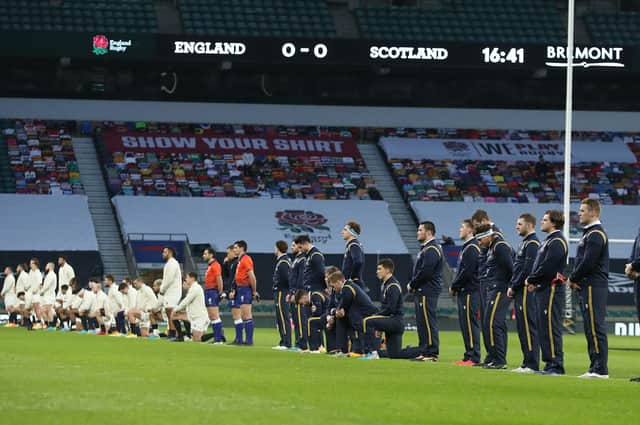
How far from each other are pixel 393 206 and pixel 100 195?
35.6 ft

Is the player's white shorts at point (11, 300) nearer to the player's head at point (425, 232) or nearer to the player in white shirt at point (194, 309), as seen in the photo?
the player in white shirt at point (194, 309)

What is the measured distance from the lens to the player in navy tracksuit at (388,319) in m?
20.3

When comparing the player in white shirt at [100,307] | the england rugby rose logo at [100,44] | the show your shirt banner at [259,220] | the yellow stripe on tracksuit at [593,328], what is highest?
the england rugby rose logo at [100,44]

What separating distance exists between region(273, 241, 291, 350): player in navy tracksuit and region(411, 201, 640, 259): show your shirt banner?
22.2 metres

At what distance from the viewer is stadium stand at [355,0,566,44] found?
50.7 metres

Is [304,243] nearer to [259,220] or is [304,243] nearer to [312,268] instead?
[312,268]

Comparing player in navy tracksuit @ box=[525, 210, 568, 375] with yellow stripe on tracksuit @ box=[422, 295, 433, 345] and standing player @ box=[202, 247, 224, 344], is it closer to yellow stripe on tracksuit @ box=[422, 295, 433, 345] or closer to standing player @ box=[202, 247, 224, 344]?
yellow stripe on tracksuit @ box=[422, 295, 433, 345]

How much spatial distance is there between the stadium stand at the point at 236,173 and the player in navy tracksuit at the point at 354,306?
27283 mm

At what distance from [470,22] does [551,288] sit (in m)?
36.5

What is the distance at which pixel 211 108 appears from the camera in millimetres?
51625

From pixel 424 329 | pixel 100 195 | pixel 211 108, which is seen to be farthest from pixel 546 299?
pixel 211 108

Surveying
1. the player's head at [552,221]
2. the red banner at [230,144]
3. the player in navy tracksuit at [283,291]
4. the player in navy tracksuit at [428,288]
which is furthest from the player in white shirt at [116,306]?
the player's head at [552,221]

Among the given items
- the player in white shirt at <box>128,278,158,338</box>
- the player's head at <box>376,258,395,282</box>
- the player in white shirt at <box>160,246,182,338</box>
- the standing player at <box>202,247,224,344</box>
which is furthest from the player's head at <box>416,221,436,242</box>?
the player in white shirt at <box>128,278,158,338</box>

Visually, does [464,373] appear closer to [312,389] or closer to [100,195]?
[312,389]
